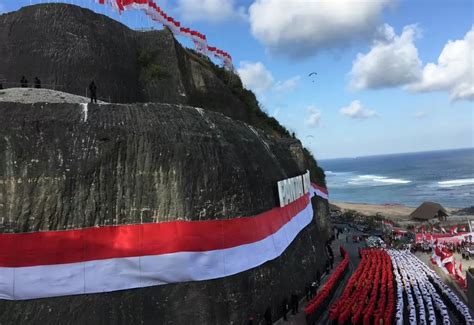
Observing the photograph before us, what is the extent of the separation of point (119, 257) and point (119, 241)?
23.8 inches

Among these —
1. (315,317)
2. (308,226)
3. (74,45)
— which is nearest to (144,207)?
(315,317)

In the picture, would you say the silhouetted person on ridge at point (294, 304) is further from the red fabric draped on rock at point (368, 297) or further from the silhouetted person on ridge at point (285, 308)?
the red fabric draped on rock at point (368, 297)

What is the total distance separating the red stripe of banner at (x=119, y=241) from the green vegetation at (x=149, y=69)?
2167cm

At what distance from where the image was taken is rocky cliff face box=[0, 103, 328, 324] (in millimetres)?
16250

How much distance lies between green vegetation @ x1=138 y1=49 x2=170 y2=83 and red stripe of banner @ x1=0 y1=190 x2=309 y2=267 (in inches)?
853

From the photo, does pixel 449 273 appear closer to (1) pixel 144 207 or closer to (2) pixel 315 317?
(2) pixel 315 317

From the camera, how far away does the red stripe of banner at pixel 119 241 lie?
15891 millimetres

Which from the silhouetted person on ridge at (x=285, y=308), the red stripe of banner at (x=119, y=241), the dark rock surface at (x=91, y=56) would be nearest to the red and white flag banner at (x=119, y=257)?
the red stripe of banner at (x=119, y=241)

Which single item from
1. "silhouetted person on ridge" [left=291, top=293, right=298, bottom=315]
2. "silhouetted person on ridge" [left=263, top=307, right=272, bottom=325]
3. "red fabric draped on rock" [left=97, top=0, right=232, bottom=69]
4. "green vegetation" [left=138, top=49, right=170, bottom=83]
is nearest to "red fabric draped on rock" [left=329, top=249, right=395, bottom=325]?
"silhouetted person on ridge" [left=291, top=293, right=298, bottom=315]

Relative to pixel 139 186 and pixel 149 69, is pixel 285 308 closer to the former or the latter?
pixel 139 186

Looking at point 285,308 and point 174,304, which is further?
point 285,308

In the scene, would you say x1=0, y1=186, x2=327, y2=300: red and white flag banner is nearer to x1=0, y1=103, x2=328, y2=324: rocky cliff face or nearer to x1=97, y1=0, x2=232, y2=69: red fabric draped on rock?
x1=0, y1=103, x2=328, y2=324: rocky cliff face

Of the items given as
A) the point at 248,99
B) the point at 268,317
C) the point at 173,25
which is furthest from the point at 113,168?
the point at 248,99

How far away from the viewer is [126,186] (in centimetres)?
1769
